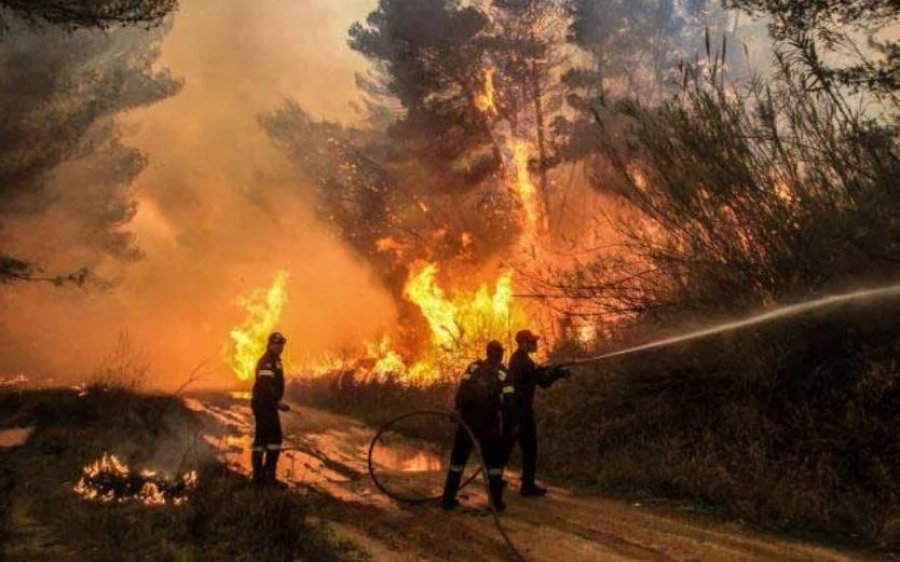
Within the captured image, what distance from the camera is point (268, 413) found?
1047cm

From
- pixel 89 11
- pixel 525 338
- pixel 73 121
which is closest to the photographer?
pixel 525 338

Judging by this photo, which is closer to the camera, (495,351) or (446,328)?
(495,351)

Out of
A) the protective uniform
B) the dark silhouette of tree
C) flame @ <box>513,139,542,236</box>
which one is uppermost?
flame @ <box>513,139,542,236</box>

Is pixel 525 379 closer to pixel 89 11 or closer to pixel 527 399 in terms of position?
pixel 527 399

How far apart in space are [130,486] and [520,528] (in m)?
5.12

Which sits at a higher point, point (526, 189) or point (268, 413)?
point (526, 189)

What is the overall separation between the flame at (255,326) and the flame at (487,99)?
1331cm

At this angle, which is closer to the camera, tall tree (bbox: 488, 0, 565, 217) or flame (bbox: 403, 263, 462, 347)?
flame (bbox: 403, 263, 462, 347)

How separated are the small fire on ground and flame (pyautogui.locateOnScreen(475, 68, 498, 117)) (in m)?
16.8

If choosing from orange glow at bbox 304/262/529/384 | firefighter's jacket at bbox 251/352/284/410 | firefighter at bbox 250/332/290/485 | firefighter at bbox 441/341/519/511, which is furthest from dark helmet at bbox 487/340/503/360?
orange glow at bbox 304/262/529/384

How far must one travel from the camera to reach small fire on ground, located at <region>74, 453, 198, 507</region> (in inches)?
356

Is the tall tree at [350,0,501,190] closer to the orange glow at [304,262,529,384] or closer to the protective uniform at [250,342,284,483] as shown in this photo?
the orange glow at [304,262,529,384]

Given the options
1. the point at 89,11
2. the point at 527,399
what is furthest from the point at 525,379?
the point at 89,11

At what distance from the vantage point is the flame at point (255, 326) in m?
30.9
